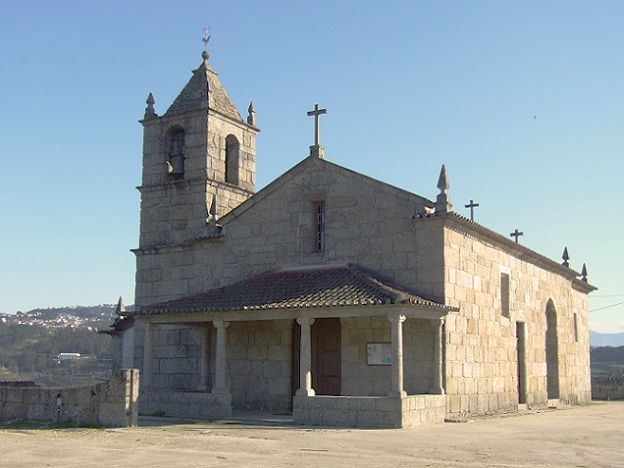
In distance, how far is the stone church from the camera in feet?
62.2

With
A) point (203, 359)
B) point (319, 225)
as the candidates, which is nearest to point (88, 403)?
point (203, 359)

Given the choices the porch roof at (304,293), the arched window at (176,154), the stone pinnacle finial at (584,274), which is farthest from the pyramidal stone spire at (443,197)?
the stone pinnacle finial at (584,274)

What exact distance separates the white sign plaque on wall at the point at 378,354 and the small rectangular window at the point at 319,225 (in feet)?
10.5

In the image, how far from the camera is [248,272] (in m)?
22.9

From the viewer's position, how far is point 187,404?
20.1m

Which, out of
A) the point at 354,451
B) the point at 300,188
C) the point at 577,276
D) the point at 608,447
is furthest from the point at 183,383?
the point at 577,276

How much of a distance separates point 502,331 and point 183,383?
369 inches

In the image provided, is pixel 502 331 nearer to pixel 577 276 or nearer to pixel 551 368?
pixel 551 368

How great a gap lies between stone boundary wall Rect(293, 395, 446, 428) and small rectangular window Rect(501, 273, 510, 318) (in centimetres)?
620

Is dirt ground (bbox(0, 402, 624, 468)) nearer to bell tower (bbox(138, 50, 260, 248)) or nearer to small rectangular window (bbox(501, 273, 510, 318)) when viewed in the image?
small rectangular window (bbox(501, 273, 510, 318))

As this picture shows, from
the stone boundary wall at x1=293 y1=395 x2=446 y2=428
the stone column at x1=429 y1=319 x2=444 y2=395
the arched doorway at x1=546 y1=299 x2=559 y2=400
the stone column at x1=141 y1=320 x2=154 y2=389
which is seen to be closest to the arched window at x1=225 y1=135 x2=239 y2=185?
the stone column at x1=141 y1=320 x2=154 y2=389

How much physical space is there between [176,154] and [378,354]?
10.3 meters

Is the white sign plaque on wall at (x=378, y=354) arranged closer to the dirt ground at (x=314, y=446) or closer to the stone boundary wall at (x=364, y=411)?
the stone boundary wall at (x=364, y=411)

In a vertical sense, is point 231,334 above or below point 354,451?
above
